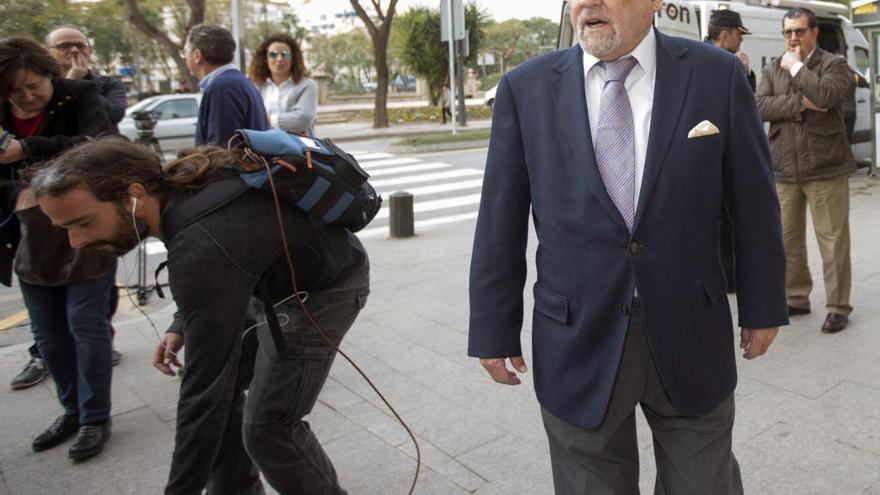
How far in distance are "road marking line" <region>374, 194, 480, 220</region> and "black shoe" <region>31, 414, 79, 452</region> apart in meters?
6.25

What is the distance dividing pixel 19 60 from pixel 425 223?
602cm

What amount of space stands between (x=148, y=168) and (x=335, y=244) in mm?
586

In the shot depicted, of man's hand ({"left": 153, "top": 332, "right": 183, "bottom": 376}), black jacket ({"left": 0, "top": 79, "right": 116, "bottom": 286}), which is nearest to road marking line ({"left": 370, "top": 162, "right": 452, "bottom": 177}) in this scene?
black jacket ({"left": 0, "top": 79, "right": 116, "bottom": 286})

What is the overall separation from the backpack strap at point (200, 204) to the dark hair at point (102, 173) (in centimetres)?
12

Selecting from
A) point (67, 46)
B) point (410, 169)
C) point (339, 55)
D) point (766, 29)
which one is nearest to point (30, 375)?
Result: point (67, 46)

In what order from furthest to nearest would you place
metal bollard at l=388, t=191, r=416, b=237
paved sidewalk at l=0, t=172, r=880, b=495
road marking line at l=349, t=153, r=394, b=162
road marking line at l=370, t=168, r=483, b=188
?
road marking line at l=349, t=153, r=394, b=162 < road marking line at l=370, t=168, r=483, b=188 < metal bollard at l=388, t=191, r=416, b=237 < paved sidewalk at l=0, t=172, r=880, b=495

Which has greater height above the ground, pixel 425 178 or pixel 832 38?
pixel 832 38

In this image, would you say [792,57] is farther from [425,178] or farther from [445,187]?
[425,178]

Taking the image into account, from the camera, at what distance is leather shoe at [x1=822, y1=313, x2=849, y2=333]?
4504 mm

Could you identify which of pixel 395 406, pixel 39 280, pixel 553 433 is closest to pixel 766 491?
pixel 553 433

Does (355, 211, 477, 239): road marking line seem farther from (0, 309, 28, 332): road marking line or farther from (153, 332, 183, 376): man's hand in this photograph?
(153, 332, 183, 376): man's hand

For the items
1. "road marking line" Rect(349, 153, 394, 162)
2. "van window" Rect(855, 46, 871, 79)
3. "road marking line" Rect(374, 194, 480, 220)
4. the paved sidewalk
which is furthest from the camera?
"road marking line" Rect(349, 153, 394, 162)

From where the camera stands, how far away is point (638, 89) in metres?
1.93

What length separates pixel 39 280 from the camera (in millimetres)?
3465
